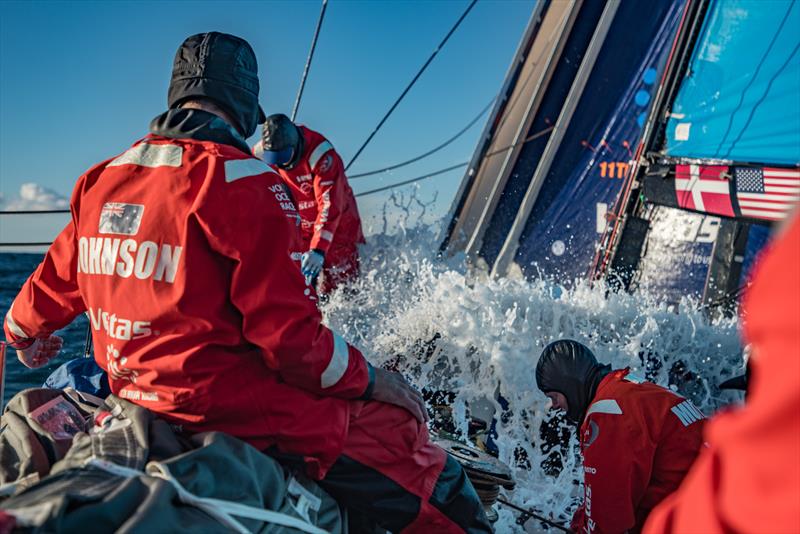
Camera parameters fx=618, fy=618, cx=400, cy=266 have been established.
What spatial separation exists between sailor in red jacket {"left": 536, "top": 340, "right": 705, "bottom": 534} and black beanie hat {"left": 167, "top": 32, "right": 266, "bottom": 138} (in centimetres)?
167

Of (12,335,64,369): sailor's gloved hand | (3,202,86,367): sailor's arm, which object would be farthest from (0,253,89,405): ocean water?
(3,202,86,367): sailor's arm

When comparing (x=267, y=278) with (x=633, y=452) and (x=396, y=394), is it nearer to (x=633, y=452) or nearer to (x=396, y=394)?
(x=396, y=394)

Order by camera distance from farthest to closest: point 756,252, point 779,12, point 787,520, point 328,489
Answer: point 756,252, point 779,12, point 328,489, point 787,520

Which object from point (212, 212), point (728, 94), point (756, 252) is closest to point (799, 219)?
point (212, 212)

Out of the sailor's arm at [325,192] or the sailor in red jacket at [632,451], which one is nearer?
the sailor in red jacket at [632,451]

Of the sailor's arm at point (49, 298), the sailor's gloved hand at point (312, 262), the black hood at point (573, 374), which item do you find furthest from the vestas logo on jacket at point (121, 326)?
the sailor's gloved hand at point (312, 262)

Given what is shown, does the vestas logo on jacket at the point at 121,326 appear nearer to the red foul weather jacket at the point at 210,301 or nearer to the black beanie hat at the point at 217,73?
the red foul weather jacket at the point at 210,301

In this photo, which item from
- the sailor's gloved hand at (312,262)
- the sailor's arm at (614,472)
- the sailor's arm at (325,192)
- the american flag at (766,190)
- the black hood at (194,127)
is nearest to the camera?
the black hood at (194,127)

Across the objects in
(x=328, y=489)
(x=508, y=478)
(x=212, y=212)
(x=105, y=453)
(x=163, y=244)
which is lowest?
(x=508, y=478)

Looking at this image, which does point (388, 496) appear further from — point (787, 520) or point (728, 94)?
point (728, 94)

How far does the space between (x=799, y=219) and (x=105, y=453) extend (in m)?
1.24

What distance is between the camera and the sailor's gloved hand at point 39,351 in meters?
1.96

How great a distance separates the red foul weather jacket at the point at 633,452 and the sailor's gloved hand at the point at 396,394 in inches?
35.1

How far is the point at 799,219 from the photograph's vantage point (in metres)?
0.50
